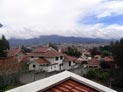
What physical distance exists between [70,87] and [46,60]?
34.3m

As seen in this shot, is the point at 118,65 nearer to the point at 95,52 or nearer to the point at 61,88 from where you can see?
the point at 61,88

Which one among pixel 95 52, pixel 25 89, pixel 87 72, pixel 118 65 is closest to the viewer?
pixel 25 89

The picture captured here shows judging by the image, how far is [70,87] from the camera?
3311 mm

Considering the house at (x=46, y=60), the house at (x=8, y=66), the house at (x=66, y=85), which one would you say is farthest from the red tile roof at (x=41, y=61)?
the house at (x=66, y=85)

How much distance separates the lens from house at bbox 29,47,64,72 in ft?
113

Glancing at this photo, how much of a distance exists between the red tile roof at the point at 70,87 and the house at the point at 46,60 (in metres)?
30.7

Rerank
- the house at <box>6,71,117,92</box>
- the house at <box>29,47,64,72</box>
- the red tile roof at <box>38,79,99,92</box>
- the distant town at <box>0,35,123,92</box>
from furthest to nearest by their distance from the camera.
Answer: the house at <box>29,47,64,72</box> → the distant town at <box>0,35,123,92</box> → the red tile roof at <box>38,79,99,92</box> → the house at <box>6,71,117,92</box>

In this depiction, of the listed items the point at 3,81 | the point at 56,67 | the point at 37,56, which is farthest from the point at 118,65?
the point at 3,81

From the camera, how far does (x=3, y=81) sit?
18.9 m

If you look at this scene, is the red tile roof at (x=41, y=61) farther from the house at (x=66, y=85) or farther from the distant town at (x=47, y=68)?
the house at (x=66, y=85)

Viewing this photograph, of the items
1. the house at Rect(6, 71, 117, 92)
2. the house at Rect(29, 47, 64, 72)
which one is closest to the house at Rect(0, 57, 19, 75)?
the house at Rect(29, 47, 64, 72)

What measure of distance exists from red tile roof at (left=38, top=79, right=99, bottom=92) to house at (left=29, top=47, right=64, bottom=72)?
30692 mm

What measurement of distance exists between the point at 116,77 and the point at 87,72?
138 inches

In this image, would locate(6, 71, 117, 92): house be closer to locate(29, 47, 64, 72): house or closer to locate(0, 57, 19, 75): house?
locate(0, 57, 19, 75): house
